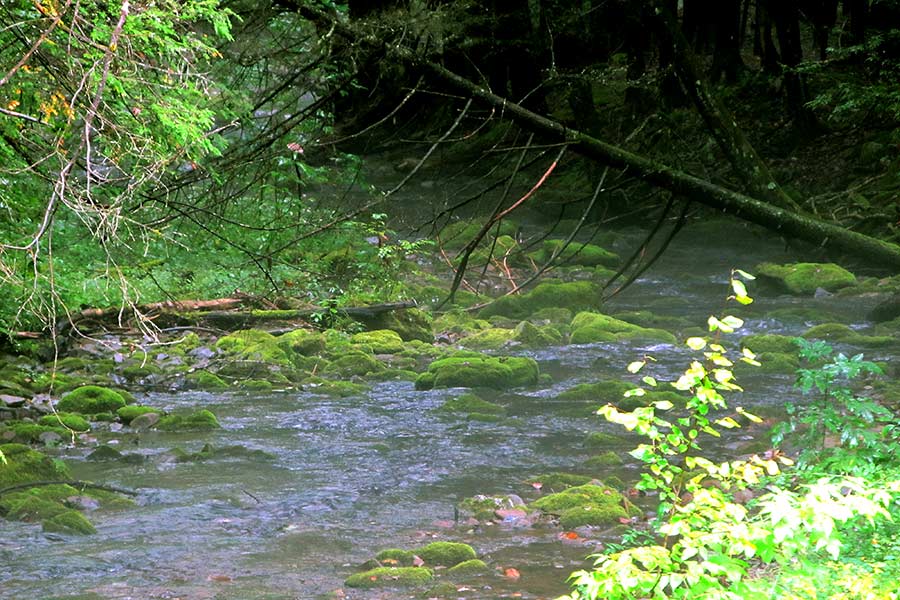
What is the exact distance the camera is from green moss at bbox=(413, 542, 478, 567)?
19.1 feet

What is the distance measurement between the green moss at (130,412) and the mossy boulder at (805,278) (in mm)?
9361

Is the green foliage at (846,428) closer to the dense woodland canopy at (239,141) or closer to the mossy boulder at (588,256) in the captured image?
the dense woodland canopy at (239,141)

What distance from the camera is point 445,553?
5.86 metres

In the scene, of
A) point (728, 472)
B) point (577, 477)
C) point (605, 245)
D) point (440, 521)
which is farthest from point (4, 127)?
point (605, 245)

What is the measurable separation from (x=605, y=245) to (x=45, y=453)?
40.8 feet

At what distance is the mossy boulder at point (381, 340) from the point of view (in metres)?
12.2

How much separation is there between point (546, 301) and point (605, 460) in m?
6.76

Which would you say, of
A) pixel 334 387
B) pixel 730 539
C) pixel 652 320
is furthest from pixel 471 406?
pixel 730 539

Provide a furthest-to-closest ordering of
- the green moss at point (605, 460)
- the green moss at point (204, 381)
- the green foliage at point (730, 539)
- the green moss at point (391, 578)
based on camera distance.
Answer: the green moss at point (204, 381), the green moss at point (605, 460), the green moss at point (391, 578), the green foliage at point (730, 539)

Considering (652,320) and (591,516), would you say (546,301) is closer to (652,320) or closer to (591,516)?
(652,320)

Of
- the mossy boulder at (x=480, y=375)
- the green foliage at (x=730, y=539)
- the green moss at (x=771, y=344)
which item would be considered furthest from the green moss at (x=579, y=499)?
the green moss at (x=771, y=344)

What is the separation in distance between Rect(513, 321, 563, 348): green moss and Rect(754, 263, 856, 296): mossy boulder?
396 cm

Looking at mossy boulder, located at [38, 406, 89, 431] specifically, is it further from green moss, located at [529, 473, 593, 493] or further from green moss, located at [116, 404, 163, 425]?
green moss, located at [529, 473, 593, 493]

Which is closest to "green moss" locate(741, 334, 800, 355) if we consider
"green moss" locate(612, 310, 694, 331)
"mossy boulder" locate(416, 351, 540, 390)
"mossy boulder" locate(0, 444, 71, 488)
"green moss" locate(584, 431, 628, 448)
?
"green moss" locate(612, 310, 694, 331)
